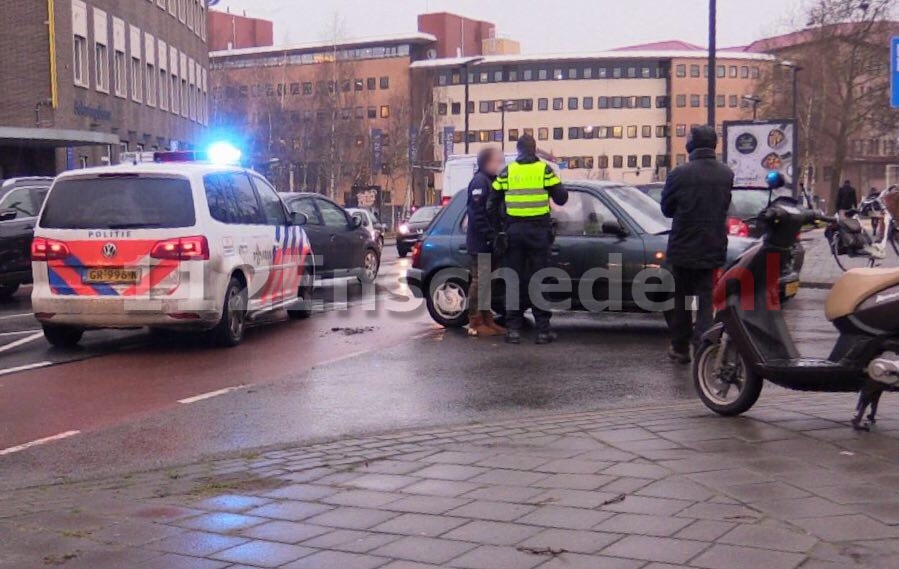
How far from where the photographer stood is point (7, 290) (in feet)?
55.4

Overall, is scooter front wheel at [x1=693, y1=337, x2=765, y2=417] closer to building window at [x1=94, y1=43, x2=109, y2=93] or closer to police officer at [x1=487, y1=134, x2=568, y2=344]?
police officer at [x1=487, y1=134, x2=568, y2=344]

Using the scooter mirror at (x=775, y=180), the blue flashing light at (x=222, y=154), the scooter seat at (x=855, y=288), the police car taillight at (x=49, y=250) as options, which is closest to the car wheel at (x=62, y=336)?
the police car taillight at (x=49, y=250)

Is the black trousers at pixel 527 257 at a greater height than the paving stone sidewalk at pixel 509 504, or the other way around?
the black trousers at pixel 527 257

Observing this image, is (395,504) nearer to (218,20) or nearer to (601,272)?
(601,272)

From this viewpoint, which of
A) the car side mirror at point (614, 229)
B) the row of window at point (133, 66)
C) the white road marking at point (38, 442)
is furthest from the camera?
the row of window at point (133, 66)

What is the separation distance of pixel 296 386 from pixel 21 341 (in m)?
4.58

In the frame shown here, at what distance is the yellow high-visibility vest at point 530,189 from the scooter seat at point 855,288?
4273 mm

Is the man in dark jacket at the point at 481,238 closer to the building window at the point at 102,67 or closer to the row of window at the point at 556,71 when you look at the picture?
the building window at the point at 102,67

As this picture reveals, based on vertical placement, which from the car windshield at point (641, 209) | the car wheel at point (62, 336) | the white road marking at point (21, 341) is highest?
the car windshield at point (641, 209)

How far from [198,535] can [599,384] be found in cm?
435

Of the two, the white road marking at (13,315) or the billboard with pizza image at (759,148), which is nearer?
the white road marking at (13,315)

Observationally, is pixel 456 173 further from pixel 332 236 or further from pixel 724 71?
pixel 724 71

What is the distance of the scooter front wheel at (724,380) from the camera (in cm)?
673

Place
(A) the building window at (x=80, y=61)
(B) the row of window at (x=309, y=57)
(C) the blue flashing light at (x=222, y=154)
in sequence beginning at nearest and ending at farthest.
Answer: (C) the blue flashing light at (x=222, y=154) → (A) the building window at (x=80, y=61) → (B) the row of window at (x=309, y=57)
